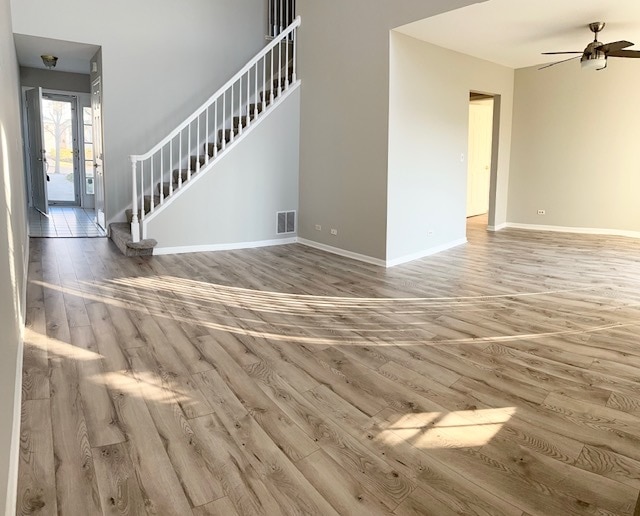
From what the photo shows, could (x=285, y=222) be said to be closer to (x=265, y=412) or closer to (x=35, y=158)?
(x=265, y=412)

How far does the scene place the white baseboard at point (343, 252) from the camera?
19.7ft

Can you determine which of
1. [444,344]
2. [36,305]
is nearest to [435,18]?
[444,344]

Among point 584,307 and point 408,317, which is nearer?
point 408,317

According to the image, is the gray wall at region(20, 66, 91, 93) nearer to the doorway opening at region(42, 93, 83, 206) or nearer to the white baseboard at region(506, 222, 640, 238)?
the doorway opening at region(42, 93, 83, 206)

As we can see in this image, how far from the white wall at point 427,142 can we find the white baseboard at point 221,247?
1.93 metres

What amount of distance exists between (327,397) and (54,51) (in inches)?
290

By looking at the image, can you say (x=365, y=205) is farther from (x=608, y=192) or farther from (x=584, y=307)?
(x=608, y=192)

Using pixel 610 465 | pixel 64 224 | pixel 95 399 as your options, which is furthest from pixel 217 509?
pixel 64 224

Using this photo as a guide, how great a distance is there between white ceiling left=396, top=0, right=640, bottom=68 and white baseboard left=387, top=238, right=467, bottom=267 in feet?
8.59

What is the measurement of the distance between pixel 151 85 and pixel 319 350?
550 centimetres

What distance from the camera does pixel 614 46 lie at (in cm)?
525

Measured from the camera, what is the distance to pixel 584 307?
4324 millimetres

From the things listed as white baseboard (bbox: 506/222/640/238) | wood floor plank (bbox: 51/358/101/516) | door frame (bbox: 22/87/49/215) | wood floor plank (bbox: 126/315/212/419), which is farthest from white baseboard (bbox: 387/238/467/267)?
door frame (bbox: 22/87/49/215)

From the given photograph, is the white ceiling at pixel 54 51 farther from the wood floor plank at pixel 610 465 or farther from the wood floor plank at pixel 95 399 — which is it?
the wood floor plank at pixel 610 465
